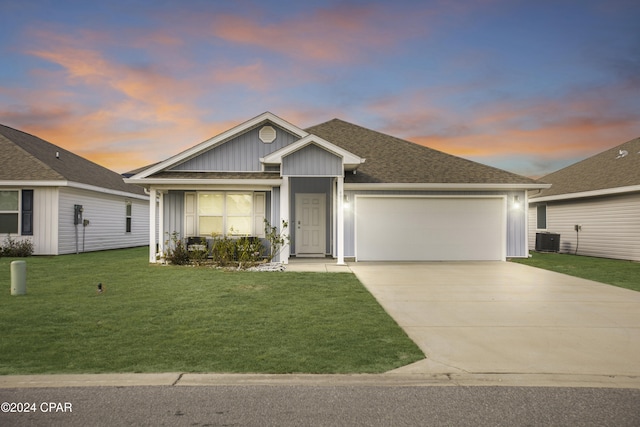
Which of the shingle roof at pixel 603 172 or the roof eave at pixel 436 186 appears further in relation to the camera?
the shingle roof at pixel 603 172

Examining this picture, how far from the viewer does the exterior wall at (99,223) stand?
18609 millimetres

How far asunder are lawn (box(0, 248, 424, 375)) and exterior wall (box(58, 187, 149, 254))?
9.16 metres

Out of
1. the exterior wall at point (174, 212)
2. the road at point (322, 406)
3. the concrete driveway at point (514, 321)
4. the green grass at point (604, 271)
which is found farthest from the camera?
the exterior wall at point (174, 212)

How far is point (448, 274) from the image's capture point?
12477 mm

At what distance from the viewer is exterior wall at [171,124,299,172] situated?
15789 mm

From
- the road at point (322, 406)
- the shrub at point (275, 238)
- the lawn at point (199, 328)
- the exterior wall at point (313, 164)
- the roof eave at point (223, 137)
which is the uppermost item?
the roof eave at point (223, 137)

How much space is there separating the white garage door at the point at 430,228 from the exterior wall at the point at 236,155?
4021 mm

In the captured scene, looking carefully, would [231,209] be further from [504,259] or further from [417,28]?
[504,259]

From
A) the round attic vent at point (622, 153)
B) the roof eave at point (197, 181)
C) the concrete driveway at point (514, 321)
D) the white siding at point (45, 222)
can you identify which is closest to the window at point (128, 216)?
the white siding at point (45, 222)

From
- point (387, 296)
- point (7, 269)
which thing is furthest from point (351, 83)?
point (7, 269)

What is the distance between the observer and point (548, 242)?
2192cm

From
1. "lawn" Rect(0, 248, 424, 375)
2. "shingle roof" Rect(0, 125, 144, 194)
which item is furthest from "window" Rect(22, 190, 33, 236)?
"lawn" Rect(0, 248, 424, 375)

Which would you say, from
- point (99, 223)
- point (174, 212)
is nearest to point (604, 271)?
point (174, 212)

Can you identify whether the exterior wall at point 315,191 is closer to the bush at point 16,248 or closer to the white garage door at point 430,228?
the white garage door at point 430,228
